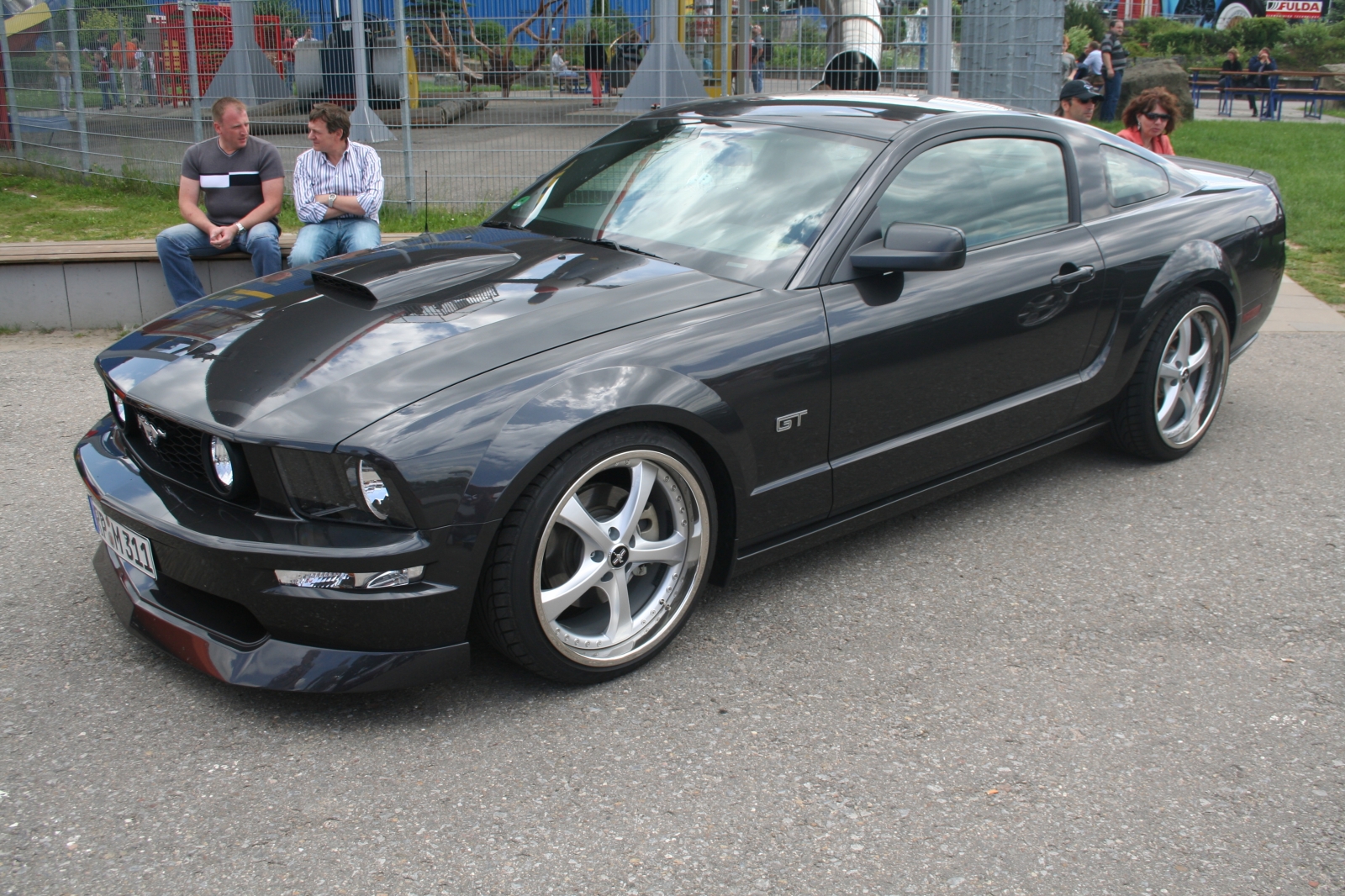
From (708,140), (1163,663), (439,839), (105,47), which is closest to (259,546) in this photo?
(439,839)

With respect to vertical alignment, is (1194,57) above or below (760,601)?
above

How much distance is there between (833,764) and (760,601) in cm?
87

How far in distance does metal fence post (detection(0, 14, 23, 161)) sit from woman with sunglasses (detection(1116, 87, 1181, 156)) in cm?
902

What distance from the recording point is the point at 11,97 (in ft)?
32.6

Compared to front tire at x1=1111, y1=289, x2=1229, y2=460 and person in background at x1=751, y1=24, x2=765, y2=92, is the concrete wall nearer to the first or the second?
person in background at x1=751, y1=24, x2=765, y2=92

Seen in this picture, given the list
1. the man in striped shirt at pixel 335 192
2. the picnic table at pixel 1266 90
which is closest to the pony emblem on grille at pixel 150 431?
the man in striped shirt at pixel 335 192

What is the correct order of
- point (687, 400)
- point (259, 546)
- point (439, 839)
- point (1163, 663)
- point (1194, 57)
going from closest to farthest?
1. point (439, 839)
2. point (259, 546)
3. point (687, 400)
4. point (1163, 663)
5. point (1194, 57)

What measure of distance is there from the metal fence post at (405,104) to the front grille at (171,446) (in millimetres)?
5409

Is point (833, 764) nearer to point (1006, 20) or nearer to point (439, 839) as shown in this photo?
point (439, 839)

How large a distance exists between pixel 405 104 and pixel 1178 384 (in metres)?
5.64

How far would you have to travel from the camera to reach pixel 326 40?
314 inches

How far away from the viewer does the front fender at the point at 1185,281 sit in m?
4.15

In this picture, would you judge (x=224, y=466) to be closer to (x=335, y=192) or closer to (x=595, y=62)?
(x=335, y=192)

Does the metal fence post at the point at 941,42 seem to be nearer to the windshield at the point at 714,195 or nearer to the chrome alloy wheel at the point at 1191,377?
the chrome alloy wheel at the point at 1191,377
